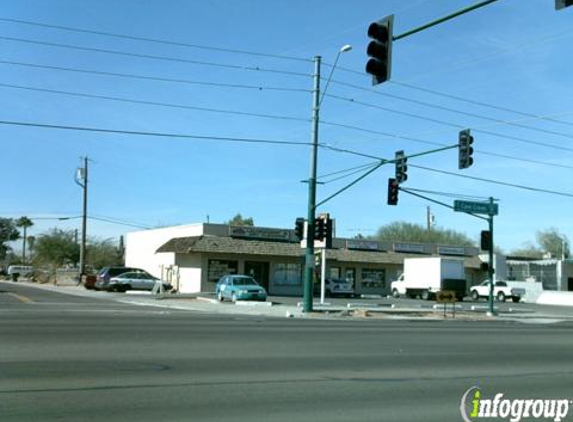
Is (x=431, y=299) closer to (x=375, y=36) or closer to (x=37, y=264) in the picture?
(x=375, y=36)

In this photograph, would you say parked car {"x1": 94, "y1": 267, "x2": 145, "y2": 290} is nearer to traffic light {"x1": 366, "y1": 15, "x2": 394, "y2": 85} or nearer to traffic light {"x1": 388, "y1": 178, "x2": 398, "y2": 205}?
traffic light {"x1": 388, "y1": 178, "x2": 398, "y2": 205}

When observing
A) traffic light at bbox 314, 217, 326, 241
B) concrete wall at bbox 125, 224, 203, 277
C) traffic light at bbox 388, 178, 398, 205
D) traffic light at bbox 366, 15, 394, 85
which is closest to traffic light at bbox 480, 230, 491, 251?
traffic light at bbox 388, 178, 398, 205

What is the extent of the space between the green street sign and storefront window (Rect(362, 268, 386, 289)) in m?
23.7

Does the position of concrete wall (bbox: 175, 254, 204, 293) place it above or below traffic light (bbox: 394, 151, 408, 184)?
below

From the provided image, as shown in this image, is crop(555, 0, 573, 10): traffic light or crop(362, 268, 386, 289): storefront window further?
crop(362, 268, 386, 289): storefront window

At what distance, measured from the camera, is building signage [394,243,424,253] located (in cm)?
6153

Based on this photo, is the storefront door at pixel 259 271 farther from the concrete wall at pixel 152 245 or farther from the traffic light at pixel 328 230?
the traffic light at pixel 328 230

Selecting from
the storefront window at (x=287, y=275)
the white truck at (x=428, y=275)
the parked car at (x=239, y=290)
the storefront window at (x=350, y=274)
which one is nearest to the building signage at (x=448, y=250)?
the white truck at (x=428, y=275)

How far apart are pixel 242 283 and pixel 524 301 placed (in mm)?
29211

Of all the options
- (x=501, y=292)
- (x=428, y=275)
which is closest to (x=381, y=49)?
(x=428, y=275)

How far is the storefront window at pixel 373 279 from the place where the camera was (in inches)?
2331

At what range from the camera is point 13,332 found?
16359 mm

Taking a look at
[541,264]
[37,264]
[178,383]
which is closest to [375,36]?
[178,383]

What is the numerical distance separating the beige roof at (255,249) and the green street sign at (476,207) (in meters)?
18.9
